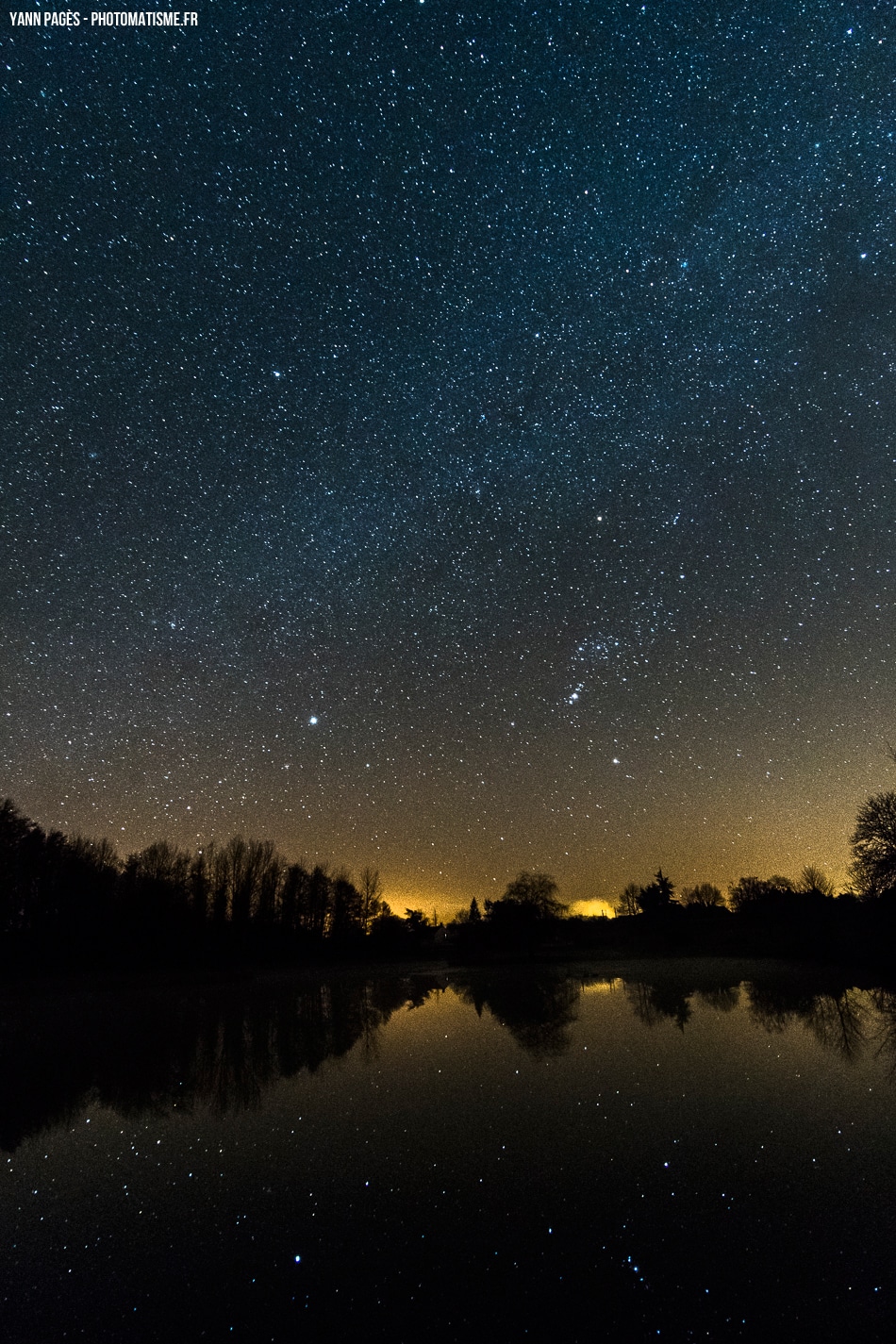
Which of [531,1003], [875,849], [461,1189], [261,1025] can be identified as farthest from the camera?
[875,849]

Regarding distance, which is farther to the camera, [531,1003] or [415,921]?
[415,921]

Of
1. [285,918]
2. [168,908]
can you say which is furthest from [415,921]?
[168,908]

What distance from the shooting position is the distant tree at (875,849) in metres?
31.2

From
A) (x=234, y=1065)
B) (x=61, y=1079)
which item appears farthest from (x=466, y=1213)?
(x=61, y=1079)

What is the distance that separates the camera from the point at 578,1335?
4.28 m

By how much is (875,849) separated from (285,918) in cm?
5808

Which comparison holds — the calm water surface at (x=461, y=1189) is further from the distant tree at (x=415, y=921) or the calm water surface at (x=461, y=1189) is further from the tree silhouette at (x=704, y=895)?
the tree silhouette at (x=704, y=895)

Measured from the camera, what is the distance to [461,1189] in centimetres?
664

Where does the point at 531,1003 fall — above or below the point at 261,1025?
below

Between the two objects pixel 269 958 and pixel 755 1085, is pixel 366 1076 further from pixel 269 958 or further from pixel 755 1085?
pixel 269 958

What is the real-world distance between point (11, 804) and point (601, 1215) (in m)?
59.4

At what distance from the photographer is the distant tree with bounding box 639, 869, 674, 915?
93431 mm

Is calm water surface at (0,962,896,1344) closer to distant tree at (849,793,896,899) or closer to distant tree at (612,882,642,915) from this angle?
distant tree at (849,793,896,899)

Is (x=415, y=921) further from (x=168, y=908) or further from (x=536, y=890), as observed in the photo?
(x=168, y=908)
